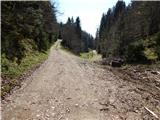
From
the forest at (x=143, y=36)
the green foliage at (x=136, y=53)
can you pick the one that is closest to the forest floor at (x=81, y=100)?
the forest at (x=143, y=36)

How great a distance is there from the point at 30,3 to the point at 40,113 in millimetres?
15613

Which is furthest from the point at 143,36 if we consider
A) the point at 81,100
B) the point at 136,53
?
the point at 81,100

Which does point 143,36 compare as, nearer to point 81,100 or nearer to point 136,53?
point 136,53

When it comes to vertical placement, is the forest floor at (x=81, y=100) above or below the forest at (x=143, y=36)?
below

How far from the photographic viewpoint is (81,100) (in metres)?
14.7

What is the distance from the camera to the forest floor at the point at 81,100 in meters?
12.4

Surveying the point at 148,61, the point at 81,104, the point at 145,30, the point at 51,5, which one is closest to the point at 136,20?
the point at 145,30

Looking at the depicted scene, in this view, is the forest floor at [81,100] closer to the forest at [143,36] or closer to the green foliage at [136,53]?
the forest at [143,36]

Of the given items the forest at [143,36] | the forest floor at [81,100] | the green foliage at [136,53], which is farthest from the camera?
the green foliage at [136,53]

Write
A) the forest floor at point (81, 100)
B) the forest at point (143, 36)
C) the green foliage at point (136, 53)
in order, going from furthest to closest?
the green foliage at point (136, 53) → the forest at point (143, 36) → the forest floor at point (81, 100)

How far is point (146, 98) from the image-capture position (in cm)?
1579

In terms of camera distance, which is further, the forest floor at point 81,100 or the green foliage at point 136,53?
the green foliage at point 136,53

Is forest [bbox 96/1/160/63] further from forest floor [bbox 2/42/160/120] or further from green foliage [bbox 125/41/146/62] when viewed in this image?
forest floor [bbox 2/42/160/120]

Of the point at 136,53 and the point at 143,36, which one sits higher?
the point at 143,36
